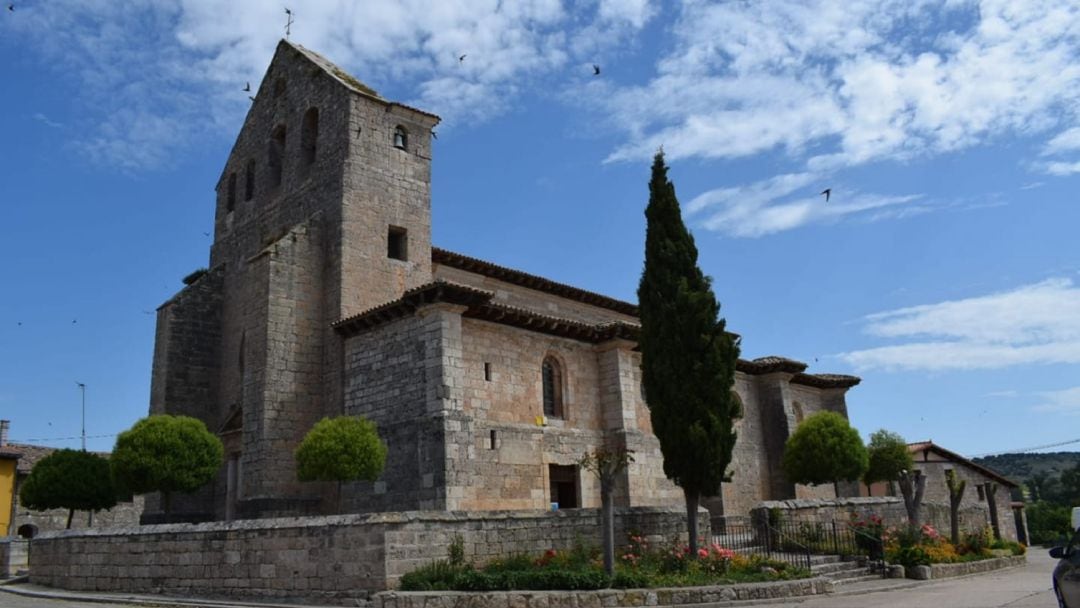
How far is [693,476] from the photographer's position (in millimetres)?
16156

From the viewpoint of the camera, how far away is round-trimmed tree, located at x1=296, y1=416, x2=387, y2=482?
1689cm

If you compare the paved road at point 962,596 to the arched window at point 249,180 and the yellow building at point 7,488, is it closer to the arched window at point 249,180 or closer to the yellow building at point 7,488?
the arched window at point 249,180

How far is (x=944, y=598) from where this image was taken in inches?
520

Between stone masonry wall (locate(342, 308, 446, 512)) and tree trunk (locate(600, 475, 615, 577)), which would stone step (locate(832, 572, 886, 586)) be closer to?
tree trunk (locate(600, 475, 615, 577))

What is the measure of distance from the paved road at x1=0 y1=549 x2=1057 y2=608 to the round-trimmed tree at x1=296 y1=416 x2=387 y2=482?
4.50 meters

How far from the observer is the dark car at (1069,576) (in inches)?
333

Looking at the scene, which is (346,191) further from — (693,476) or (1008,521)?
(1008,521)

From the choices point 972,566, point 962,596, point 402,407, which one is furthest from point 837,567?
point 402,407

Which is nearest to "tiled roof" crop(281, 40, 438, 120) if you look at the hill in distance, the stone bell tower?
the stone bell tower

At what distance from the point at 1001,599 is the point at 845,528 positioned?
6060 millimetres

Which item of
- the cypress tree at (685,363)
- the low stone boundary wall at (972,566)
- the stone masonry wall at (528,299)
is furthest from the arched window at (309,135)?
the low stone boundary wall at (972,566)

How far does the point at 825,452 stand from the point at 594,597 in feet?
50.2

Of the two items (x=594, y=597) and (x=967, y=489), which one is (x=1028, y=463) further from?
(x=594, y=597)

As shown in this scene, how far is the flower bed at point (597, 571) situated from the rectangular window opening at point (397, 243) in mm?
11289
